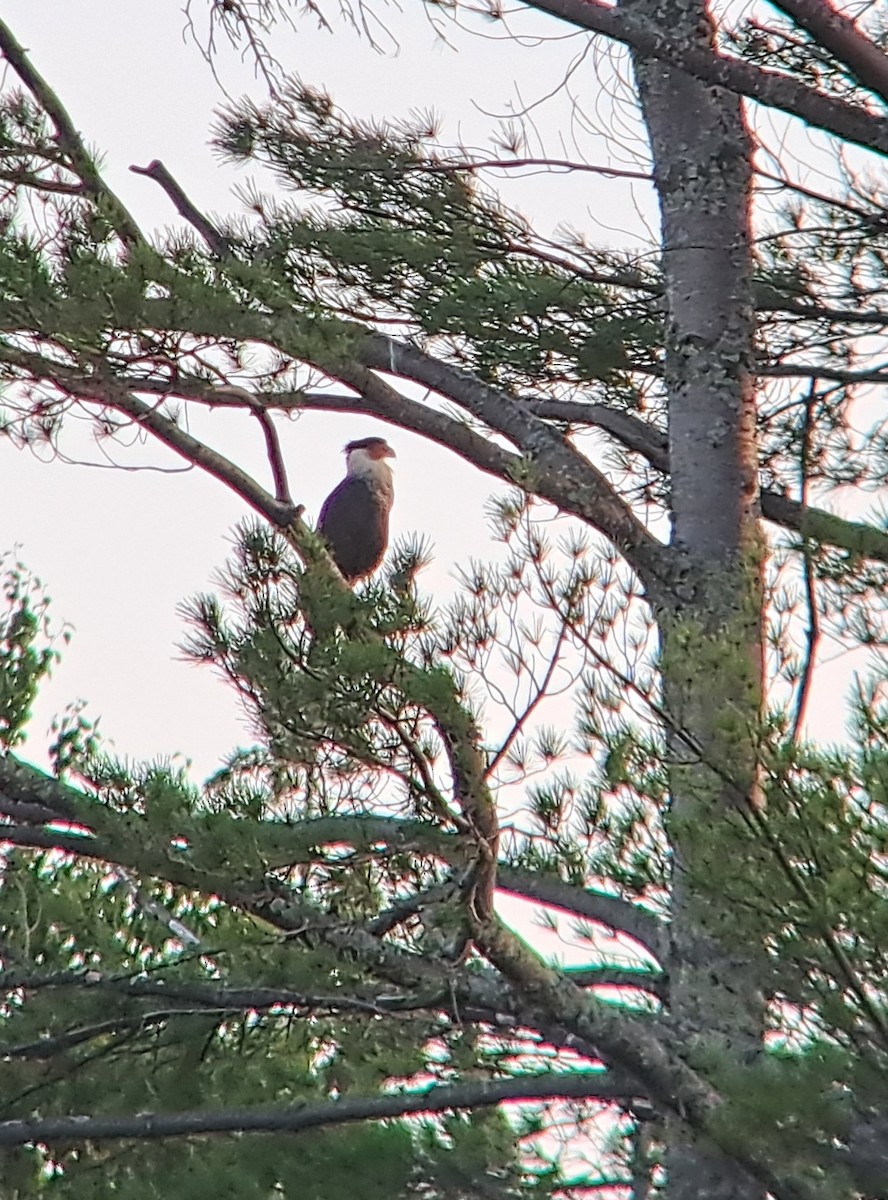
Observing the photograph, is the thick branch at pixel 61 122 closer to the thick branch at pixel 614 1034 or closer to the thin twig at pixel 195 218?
the thin twig at pixel 195 218

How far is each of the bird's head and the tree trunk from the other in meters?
2.48

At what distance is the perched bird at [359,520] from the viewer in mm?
6789

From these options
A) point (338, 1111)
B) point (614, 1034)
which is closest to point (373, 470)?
point (338, 1111)

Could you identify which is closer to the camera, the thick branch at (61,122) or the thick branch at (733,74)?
the thick branch at (733,74)

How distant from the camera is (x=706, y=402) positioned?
4.69 meters

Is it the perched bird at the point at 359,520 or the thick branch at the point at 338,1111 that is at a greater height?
the perched bird at the point at 359,520

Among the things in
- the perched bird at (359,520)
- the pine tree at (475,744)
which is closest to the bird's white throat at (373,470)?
the perched bird at (359,520)

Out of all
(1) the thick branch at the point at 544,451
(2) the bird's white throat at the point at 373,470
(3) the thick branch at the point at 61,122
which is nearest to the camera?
(1) the thick branch at the point at 544,451

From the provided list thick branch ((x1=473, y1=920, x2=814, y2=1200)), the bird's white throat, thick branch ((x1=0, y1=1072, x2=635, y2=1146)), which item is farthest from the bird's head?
thick branch ((x1=473, y1=920, x2=814, y2=1200))

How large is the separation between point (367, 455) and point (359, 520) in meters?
0.72

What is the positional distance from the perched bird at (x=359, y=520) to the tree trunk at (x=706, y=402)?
222cm

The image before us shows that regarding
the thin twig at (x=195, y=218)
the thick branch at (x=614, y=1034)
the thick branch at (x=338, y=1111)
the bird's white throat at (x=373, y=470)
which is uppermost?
the bird's white throat at (x=373, y=470)

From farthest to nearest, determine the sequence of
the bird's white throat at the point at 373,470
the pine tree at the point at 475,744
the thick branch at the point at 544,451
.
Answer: the bird's white throat at the point at 373,470 → the thick branch at the point at 544,451 → the pine tree at the point at 475,744

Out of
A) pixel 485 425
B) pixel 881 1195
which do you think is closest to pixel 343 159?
pixel 485 425
